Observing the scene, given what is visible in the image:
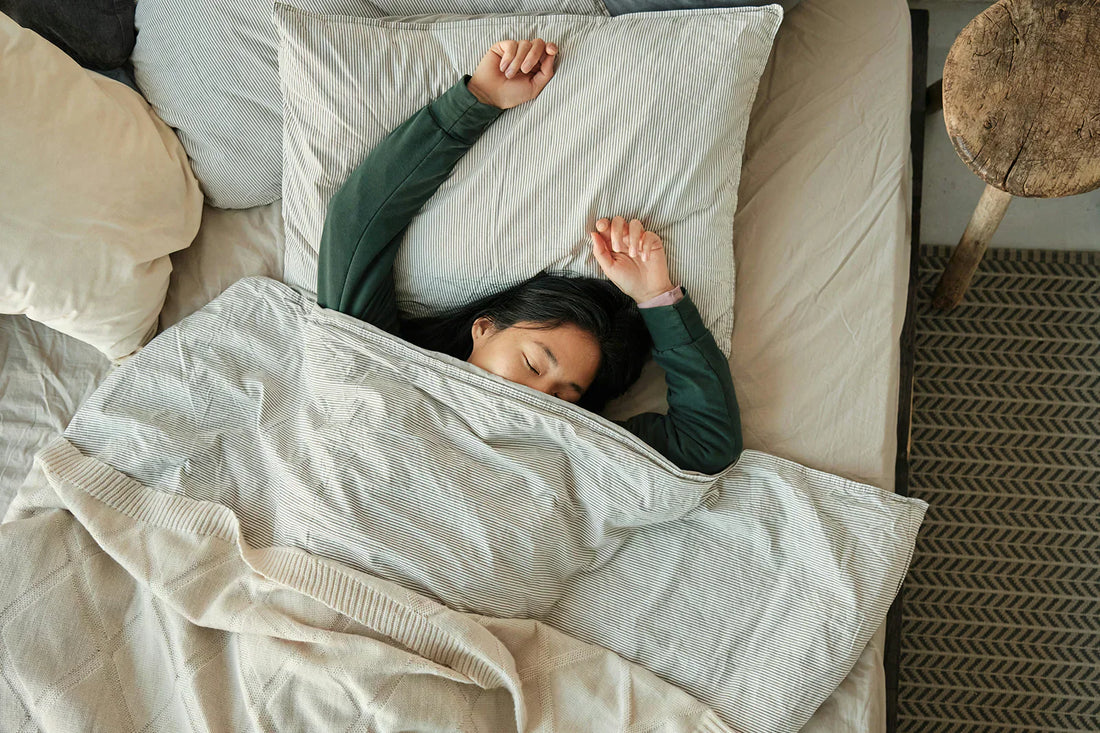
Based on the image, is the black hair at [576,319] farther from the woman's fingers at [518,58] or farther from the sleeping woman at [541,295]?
the woman's fingers at [518,58]

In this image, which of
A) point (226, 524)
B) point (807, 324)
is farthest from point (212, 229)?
point (807, 324)

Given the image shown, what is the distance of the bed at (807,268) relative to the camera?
1.14 meters

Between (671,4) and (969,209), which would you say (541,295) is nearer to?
(671,4)

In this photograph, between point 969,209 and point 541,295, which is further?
point 969,209

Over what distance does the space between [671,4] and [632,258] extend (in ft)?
1.32

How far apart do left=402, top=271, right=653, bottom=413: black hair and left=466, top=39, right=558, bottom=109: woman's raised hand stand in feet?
0.87

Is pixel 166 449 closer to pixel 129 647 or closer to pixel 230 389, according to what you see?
pixel 230 389

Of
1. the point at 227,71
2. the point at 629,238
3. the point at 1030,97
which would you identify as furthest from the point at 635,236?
the point at 227,71

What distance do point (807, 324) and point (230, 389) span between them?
0.88 m

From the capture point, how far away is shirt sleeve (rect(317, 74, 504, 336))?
111 centimetres

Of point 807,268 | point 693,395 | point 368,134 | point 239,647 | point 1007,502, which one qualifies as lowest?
point 1007,502

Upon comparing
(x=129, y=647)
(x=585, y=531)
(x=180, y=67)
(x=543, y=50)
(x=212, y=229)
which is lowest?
(x=129, y=647)

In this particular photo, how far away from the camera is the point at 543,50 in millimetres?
1132

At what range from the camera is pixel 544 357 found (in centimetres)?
110
